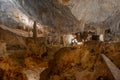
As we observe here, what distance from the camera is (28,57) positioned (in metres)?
13.2

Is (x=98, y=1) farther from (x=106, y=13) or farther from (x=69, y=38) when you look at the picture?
(x=69, y=38)

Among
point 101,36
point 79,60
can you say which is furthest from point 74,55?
point 101,36

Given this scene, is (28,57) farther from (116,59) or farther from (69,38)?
→ (69,38)

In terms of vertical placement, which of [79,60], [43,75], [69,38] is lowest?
[43,75]

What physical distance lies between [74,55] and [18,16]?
984 centimetres

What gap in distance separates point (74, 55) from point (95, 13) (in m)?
3.93

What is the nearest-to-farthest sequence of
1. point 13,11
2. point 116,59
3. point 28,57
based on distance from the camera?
point 116,59 → point 28,57 → point 13,11

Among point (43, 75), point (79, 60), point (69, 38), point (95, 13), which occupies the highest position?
point (95, 13)

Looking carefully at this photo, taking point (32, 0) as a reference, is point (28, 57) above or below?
below

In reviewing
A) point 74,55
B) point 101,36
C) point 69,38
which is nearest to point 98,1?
point 74,55

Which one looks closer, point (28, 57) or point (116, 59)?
point (116, 59)

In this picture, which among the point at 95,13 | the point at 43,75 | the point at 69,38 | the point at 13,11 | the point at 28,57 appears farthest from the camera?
the point at 69,38

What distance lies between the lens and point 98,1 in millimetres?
13516

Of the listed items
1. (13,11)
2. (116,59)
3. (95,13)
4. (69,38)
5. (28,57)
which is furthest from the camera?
(69,38)
